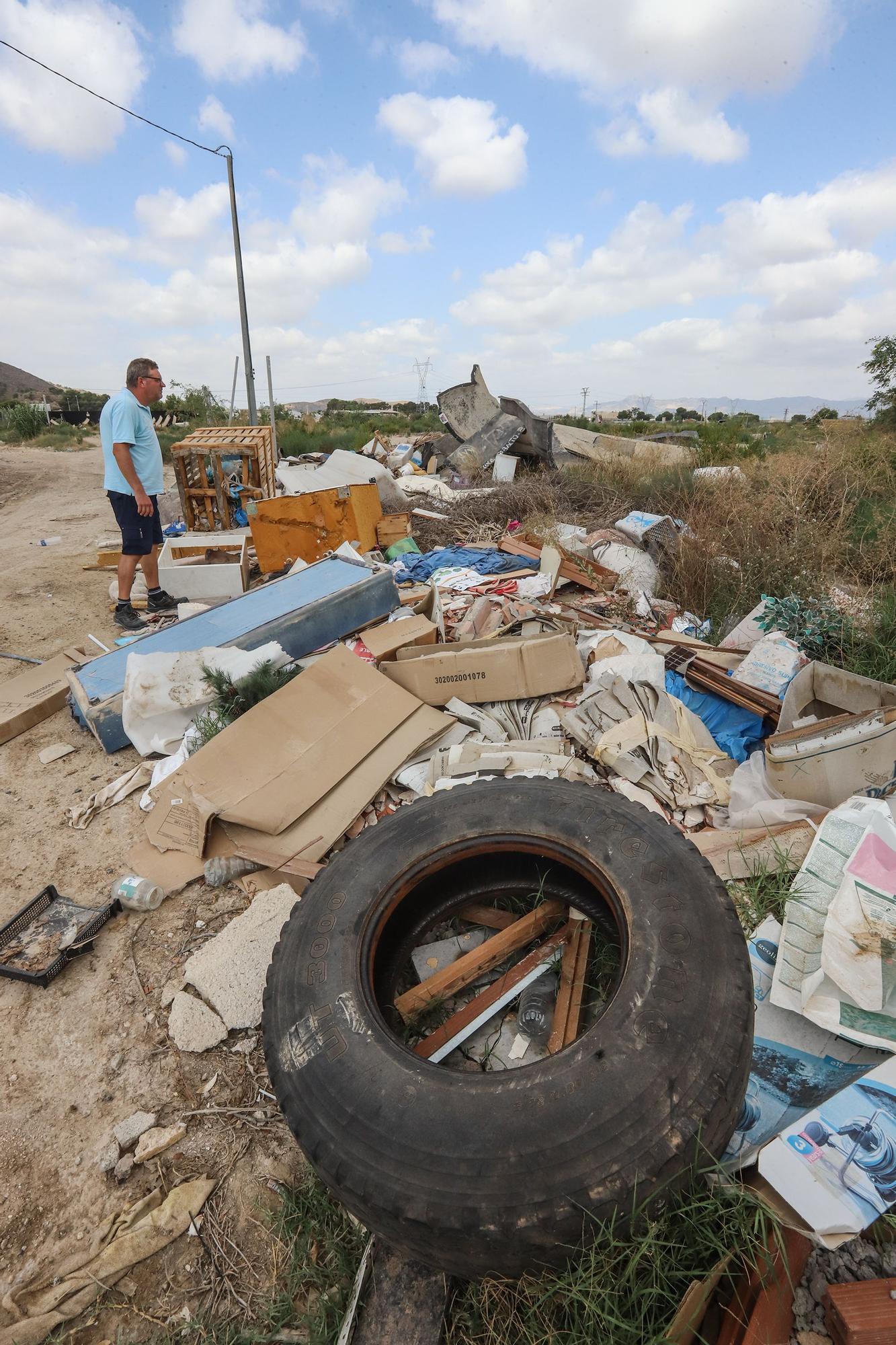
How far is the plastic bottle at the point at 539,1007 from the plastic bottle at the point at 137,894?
4.99 feet

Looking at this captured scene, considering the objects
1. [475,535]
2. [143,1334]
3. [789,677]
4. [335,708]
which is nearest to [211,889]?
[335,708]

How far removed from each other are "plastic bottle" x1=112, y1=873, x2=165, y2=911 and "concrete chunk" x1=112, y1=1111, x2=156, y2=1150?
81cm

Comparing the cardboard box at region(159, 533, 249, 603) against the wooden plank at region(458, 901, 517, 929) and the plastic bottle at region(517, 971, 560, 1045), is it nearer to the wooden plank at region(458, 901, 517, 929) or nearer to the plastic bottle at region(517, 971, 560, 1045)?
the wooden plank at region(458, 901, 517, 929)

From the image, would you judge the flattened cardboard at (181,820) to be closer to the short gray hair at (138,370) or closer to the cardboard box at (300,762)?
the cardboard box at (300,762)

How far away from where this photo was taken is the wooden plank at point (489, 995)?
180 cm

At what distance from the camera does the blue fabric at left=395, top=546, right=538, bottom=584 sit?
5582mm

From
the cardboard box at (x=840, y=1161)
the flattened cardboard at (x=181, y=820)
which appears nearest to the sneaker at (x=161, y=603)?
the flattened cardboard at (x=181, y=820)

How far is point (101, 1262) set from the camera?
1.53 m

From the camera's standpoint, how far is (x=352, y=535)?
249 inches

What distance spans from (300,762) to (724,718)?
7.34 feet

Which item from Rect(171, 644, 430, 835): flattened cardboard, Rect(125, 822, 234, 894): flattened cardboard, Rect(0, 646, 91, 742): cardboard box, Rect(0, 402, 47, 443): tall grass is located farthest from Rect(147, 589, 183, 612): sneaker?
Rect(0, 402, 47, 443): tall grass

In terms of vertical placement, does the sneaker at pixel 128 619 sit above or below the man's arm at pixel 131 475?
below

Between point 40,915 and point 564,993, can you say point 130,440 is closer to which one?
point 40,915

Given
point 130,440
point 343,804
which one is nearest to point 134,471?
point 130,440
